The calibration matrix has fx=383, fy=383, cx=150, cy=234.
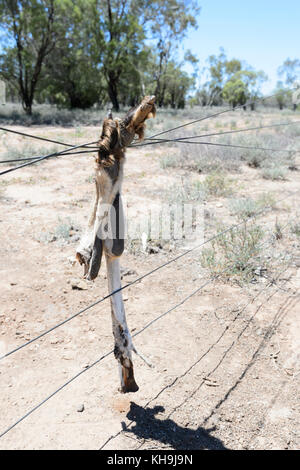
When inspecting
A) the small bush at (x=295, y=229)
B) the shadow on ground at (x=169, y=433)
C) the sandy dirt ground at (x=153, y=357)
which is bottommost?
the shadow on ground at (x=169, y=433)

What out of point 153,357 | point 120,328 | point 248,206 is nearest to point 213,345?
point 153,357

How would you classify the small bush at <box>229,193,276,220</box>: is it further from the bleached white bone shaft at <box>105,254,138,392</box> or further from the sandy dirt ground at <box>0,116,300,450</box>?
the bleached white bone shaft at <box>105,254,138,392</box>

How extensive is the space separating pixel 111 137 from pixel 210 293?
10.1 ft


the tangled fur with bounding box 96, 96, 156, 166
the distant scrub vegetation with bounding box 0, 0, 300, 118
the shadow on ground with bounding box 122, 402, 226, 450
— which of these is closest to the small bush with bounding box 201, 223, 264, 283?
the shadow on ground with bounding box 122, 402, 226, 450

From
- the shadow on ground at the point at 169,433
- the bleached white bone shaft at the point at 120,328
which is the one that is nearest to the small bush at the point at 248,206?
the shadow on ground at the point at 169,433

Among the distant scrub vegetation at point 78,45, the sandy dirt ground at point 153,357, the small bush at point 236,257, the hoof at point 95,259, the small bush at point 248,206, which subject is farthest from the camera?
the distant scrub vegetation at point 78,45

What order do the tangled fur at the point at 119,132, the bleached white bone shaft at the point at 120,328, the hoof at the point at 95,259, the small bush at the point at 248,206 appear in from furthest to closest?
the small bush at the point at 248,206 → the bleached white bone shaft at the point at 120,328 → the hoof at the point at 95,259 → the tangled fur at the point at 119,132

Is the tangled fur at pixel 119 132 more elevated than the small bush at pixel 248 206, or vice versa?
the tangled fur at pixel 119 132

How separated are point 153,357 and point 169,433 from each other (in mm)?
858

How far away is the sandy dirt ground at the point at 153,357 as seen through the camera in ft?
9.26

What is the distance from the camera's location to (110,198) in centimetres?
218

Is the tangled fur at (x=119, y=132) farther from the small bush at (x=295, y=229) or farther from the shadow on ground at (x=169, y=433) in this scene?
the small bush at (x=295, y=229)

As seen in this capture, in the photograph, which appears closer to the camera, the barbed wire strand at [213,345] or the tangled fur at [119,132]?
the tangled fur at [119,132]

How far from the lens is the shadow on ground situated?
2.73 metres
